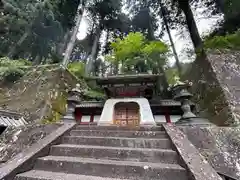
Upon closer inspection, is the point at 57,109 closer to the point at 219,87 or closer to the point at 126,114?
the point at 126,114

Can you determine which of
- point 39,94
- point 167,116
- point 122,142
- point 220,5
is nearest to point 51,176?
point 122,142

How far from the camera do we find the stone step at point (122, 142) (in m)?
2.46

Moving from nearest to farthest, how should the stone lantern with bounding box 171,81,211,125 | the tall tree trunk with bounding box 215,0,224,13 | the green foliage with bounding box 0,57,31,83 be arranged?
the stone lantern with bounding box 171,81,211,125 < the green foliage with bounding box 0,57,31,83 < the tall tree trunk with bounding box 215,0,224,13

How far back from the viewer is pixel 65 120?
509cm

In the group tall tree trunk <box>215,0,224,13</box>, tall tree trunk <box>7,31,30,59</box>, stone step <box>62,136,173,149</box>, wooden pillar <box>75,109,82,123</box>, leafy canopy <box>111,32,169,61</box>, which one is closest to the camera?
stone step <box>62,136,173,149</box>

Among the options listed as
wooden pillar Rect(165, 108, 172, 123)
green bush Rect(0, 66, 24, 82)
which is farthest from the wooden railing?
wooden pillar Rect(165, 108, 172, 123)

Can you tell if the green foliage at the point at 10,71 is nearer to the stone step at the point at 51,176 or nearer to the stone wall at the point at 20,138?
the stone wall at the point at 20,138

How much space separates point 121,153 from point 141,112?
12.6 ft

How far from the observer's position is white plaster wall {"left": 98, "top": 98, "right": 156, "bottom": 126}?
19.1ft

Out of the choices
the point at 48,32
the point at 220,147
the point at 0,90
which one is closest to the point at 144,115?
the point at 220,147

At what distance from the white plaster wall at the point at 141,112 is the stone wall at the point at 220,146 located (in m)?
3.03

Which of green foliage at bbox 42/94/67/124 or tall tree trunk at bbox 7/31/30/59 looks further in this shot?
tall tree trunk at bbox 7/31/30/59

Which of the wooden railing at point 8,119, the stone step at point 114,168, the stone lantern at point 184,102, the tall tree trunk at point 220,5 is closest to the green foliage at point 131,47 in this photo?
the stone lantern at point 184,102

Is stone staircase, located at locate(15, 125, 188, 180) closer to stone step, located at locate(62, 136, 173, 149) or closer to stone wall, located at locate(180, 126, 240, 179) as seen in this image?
stone step, located at locate(62, 136, 173, 149)
